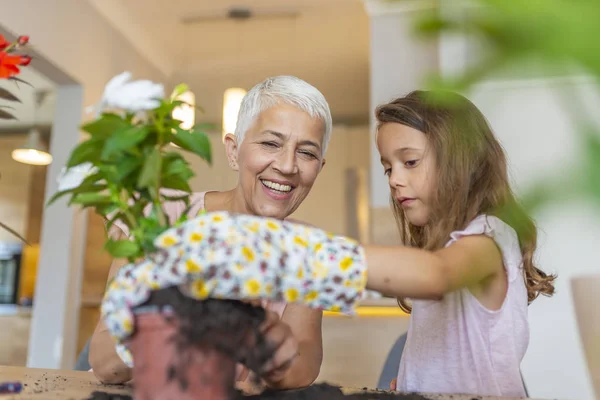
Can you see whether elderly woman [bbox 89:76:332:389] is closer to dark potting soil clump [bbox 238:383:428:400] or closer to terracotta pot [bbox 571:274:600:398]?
dark potting soil clump [bbox 238:383:428:400]

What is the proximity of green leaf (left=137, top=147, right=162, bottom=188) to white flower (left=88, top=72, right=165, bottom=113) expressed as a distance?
0.05 m

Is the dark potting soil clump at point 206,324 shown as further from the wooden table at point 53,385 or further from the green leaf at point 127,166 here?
the wooden table at point 53,385

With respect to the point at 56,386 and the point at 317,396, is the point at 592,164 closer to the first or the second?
the point at 317,396

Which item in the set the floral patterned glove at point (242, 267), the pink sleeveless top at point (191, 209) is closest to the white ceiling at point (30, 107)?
the pink sleeveless top at point (191, 209)

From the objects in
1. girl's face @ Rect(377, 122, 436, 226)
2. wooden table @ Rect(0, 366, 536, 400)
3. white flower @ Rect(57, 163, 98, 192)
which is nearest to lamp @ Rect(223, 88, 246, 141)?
girl's face @ Rect(377, 122, 436, 226)

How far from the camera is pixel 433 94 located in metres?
0.20

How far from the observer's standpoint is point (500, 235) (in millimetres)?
1096

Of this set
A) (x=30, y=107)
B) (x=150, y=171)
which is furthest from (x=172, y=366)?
(x=30, y=107)

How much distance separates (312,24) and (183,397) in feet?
15.1

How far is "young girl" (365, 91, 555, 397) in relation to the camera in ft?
3.85

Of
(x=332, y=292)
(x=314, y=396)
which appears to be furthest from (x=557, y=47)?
(x=314, y=396)

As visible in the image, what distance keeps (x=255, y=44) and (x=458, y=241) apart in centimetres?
434

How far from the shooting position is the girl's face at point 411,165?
4.25ft

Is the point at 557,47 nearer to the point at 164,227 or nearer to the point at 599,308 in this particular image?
the point at 164,227
